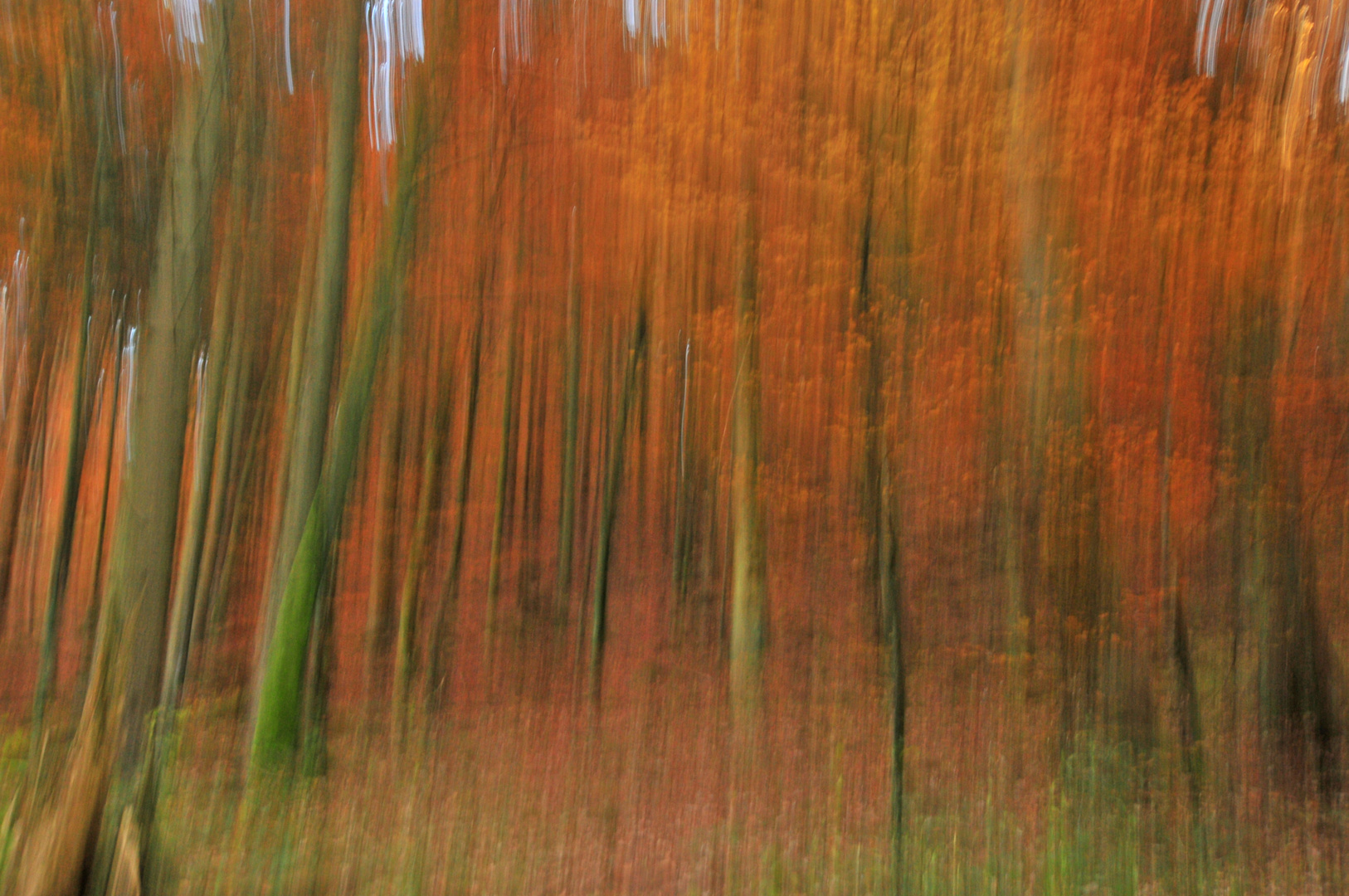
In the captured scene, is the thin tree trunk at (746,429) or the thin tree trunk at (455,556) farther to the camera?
the thin tree trunk at (746,429)

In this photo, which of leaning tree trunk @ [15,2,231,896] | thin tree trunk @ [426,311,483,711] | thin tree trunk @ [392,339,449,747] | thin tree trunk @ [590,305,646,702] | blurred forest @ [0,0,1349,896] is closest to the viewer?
leaning tree trunk @ [15,2,231,896]

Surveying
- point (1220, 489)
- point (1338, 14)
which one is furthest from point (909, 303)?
point (1338, 14)

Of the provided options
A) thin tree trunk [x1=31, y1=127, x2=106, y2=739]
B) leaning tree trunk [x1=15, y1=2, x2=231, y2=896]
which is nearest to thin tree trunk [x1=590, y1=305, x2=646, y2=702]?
leaning tree trunk [x1=15, y1=2, x2=231, y2=896]

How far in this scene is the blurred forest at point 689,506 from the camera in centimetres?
371

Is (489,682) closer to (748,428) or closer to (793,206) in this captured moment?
(748,428)

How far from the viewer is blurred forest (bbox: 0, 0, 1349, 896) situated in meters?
3.71

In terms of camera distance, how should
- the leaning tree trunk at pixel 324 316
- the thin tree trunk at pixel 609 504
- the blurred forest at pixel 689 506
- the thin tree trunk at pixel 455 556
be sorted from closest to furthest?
the blurred forest at pixel 689 506 → the leaning tree trunk at pixel 324 316 → the thin tree trunk at pixel 455 556 → the thin tree trunk at pixel 609 504

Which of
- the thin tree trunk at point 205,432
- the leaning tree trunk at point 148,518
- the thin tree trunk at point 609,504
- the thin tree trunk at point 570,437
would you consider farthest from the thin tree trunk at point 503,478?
the leaning tree trunk at point 148,518

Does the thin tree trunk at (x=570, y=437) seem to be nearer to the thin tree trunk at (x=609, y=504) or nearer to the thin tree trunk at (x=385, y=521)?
the thin tree trunk at (x=609, y=504)

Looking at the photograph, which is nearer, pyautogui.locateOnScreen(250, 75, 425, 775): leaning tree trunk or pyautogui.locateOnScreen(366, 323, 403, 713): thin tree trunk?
pyautogui.locateOnScreen(250, 75, 425, 775): leaning tree trunk

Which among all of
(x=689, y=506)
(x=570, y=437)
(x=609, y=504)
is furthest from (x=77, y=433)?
(x=689, y=506)

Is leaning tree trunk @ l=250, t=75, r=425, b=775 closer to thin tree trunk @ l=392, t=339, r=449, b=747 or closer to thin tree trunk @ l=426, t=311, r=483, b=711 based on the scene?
thin tree trunk @ l=392, t=339, r=449, b=747

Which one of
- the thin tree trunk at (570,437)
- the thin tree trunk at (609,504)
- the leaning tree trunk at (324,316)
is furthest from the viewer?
the thin tree trunk at (570,437)

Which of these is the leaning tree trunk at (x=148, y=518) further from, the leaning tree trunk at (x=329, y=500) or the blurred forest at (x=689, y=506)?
the leaning tree trunk at (x=329, y=500)
